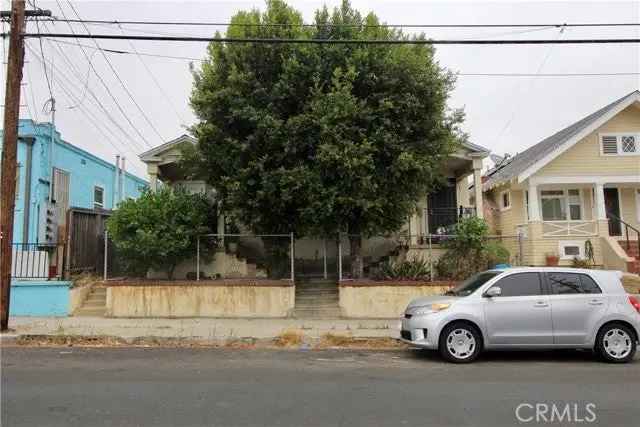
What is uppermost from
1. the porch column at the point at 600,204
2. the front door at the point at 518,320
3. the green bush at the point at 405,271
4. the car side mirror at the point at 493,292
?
the porch column at the point at 600,204

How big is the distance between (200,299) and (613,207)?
54.4ft

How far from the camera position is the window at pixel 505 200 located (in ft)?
68.2

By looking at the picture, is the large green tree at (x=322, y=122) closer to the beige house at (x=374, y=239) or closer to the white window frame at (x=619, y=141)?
the beige house at (x=374, y=239)

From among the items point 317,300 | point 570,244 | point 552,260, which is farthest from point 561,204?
point 317,300

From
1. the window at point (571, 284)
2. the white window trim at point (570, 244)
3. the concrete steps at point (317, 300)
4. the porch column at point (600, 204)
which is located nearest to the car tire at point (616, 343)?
the window at point (571, 284)

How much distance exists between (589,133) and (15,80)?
18284mm

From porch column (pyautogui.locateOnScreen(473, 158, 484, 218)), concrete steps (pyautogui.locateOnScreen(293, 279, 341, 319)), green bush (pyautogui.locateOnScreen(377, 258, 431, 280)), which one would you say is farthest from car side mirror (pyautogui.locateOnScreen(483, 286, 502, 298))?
porch column (pyautogui.locateOnScreen(473, 158, 484, 218))

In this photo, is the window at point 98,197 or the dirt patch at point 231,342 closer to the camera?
the dirt patch at point 231,342

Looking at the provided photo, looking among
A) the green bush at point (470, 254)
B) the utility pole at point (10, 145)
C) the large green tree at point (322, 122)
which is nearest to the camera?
the utility pole at point (10, 145)

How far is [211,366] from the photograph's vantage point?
8.12 metres

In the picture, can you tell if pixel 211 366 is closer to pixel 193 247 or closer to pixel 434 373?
pixel 434 373

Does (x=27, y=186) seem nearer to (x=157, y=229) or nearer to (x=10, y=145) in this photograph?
(x=157, y=229)

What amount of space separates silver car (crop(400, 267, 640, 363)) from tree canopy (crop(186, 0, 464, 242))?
4349mm

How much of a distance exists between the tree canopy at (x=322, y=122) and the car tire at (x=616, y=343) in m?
5.47
